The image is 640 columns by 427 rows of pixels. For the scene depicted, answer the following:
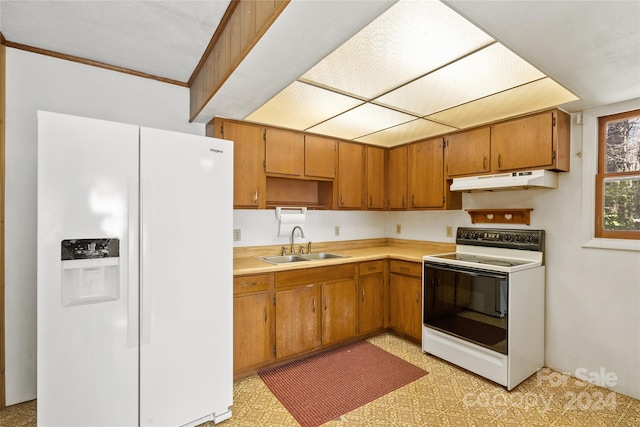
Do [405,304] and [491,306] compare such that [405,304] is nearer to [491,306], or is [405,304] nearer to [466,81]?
[491,306]

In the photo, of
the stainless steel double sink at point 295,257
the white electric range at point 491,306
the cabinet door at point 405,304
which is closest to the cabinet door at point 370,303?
the cabinet door at point 405,304

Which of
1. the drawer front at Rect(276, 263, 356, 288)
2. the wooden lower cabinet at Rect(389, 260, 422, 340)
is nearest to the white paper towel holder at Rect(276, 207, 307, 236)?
the drawer front at Rect(276, 263, 356, 288)

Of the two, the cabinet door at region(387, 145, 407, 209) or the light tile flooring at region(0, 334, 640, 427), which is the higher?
the cabinet door at region(387, 145, 407, 209)

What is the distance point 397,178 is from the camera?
376 cm

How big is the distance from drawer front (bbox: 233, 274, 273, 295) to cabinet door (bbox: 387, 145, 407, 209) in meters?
1.91

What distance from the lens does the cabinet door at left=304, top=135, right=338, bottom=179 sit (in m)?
3.23

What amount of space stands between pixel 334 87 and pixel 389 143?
1.81 meters

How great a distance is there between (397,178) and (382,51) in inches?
86.6

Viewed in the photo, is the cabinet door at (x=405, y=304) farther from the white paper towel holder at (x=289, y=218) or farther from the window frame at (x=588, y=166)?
the window frame at (x=588, y=166)

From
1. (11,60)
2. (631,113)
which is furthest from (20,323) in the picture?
(631,113)

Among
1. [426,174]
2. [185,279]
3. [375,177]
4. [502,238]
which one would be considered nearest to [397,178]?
[375,177]

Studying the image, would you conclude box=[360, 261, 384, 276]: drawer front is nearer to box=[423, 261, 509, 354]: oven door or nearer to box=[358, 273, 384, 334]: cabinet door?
box=[358, 273, 384, 334]: cabinet door

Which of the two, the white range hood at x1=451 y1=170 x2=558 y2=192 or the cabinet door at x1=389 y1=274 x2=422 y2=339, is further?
the cabinet door at x1=389 y1=274 x2=422 y2=339

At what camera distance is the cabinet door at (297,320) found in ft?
8.67
